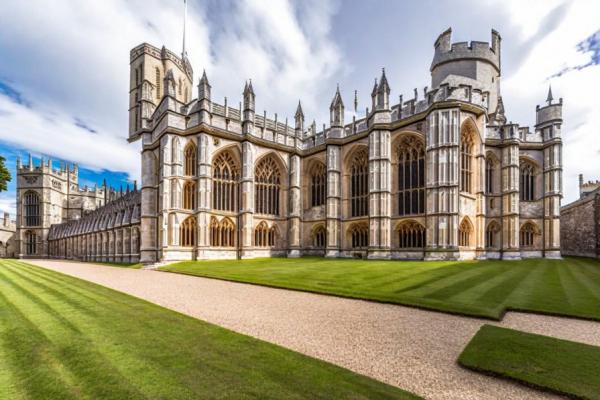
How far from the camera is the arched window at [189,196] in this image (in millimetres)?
24031

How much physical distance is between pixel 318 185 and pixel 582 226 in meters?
28.6

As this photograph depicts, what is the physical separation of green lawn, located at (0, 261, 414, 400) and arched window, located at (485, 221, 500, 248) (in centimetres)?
2771

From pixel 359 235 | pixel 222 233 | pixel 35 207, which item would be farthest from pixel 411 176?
pixel 35 207

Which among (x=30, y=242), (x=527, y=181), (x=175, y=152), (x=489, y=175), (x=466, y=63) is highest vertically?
(x=466, y=63)

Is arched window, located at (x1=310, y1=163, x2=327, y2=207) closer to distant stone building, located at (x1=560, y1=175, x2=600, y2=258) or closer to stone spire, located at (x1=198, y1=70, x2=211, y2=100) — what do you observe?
stone spire, located at (x1=198, y1=70, x2=211, y2=100)

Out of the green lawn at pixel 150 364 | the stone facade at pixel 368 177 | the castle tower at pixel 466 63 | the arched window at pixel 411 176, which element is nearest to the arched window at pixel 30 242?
the stone facade at pixel 368 177

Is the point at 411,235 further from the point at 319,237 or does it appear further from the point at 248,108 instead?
the point at 248,108

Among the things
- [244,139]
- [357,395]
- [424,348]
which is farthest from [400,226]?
[357,395]

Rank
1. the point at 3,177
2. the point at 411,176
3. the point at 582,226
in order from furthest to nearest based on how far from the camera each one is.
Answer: the point at 582,226
the point at 411,176
the point at 3,177

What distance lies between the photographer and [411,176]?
2380 centimetres

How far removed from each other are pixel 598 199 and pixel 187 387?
38.7m

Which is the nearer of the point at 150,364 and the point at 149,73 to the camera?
the point at 150,364

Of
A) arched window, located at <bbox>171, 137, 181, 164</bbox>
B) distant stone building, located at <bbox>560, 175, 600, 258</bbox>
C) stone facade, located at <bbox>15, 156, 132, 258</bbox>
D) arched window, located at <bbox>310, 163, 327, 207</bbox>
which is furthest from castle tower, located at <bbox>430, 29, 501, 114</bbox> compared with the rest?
stone facade, located at <bbox>15, 156, 132, 258</bbox>

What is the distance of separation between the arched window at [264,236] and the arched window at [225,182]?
3318 mm
